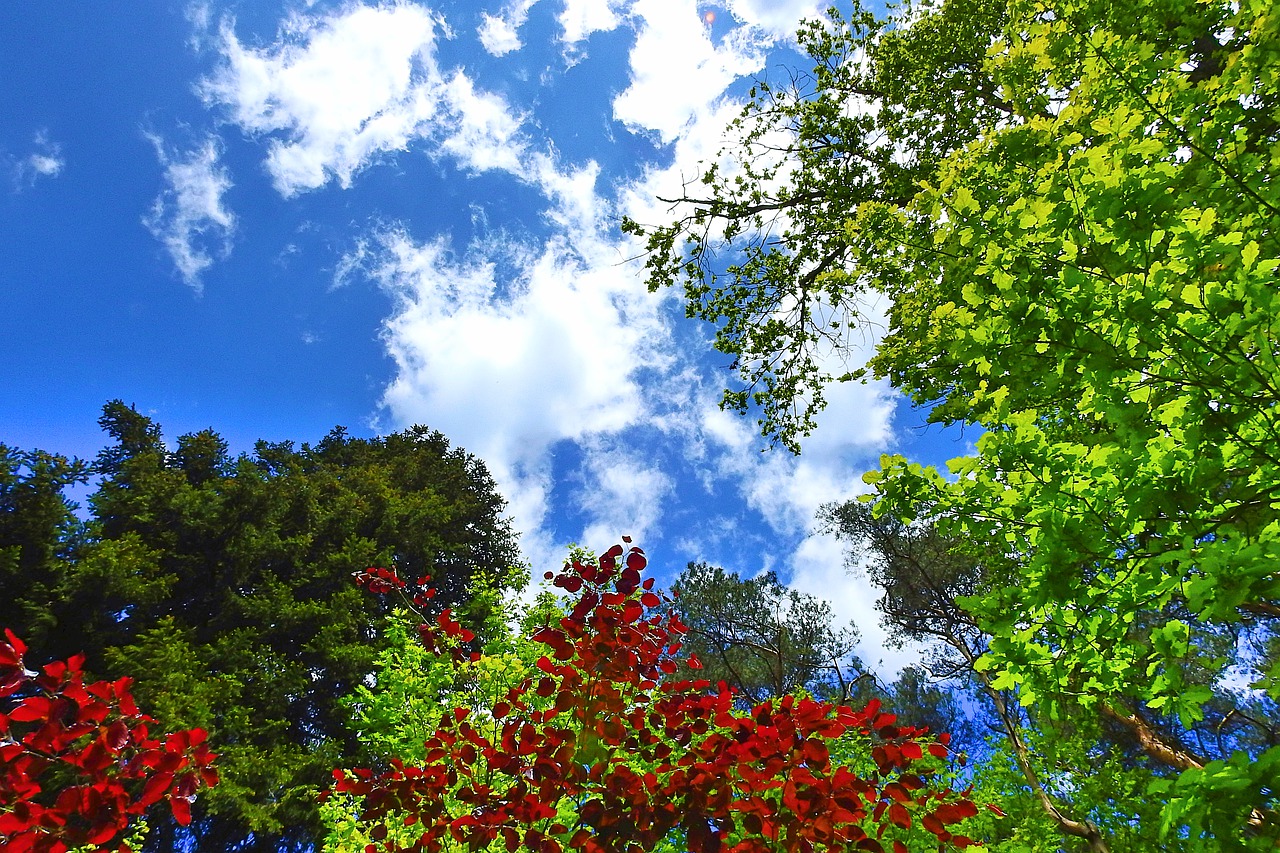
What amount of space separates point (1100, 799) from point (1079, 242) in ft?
30.9

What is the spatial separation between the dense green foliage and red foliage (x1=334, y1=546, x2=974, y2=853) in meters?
12.3

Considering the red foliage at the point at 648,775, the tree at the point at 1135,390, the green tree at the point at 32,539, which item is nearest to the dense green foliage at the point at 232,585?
the green tree at the point at 32,539

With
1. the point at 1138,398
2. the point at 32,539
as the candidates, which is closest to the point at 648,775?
the point at 1138,398

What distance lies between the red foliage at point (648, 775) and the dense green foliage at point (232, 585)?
482 inches

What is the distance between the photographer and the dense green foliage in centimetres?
1517

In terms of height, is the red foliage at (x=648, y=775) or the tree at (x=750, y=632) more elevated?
the tree at (x=750, y=632)

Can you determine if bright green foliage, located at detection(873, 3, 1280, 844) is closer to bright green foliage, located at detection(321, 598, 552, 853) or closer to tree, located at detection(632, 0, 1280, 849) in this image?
tree, located at detection(632, 0, 1280, 849)

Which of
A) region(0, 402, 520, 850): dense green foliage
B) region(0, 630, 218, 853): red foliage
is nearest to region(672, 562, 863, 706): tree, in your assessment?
region(0, 402, 520, 850): dense green foliage

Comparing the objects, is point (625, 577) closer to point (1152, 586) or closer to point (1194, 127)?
point (1152, 586)

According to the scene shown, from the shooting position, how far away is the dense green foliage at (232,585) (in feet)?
49.8

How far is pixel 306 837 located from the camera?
56.6 ft

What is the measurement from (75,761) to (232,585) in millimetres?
20797

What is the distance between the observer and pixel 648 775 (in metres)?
3.51

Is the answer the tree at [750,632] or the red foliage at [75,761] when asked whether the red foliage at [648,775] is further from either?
the tree at [750,632]
